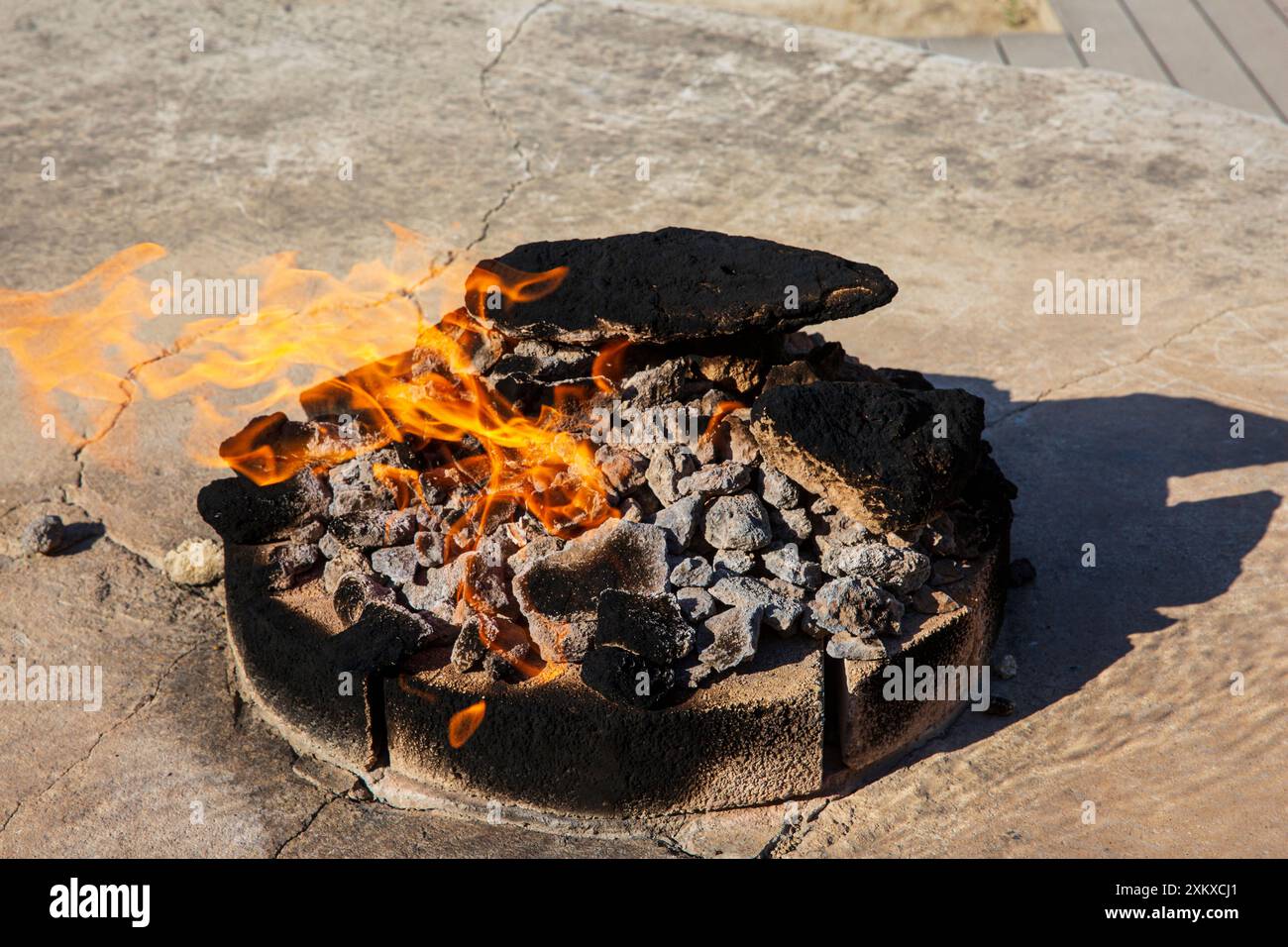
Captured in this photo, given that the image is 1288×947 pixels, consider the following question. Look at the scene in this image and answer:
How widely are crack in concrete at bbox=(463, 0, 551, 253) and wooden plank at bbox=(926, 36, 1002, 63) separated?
209 centimetres

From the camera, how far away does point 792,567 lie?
330 centimetres

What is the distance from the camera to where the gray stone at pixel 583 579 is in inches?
126

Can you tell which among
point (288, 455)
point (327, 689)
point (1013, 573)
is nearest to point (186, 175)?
point (288, 455)

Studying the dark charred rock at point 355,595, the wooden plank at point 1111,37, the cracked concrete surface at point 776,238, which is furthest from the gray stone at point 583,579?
the wooden plank at point 1111,37

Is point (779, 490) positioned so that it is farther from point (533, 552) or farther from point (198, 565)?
point (198, 565)

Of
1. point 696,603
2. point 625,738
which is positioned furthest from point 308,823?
point 696,603

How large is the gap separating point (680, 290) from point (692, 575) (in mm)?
687

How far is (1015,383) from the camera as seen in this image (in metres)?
4.84

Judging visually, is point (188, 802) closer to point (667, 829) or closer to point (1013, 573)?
point (667, 829)

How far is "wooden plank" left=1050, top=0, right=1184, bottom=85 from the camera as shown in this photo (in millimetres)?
7105

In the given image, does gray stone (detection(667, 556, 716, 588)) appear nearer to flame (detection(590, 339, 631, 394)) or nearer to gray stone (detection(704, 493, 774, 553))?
gray stone (detection(704, 493, 774, 553))

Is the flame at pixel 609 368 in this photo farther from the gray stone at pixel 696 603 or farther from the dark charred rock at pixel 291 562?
the dark charred rock at pixel 291 562

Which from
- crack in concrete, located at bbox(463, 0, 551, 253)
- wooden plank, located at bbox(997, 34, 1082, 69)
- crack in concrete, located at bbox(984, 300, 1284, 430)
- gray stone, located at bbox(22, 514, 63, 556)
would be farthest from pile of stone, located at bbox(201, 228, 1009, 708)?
wooden plank, located at bbox(997, 34, 1082, 69)

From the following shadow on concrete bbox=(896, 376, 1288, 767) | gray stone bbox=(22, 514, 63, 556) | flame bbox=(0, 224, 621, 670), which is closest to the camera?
flame bbox=(0, 224, 621, 670)
